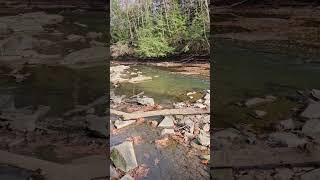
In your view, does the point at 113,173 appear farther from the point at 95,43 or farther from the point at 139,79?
the point at 95,43

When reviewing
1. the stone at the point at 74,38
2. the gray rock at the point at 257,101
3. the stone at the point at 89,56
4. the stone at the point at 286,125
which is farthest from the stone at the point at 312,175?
the stone at the point at 74,38

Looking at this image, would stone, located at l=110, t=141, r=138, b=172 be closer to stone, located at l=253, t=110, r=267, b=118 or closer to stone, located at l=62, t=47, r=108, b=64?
stone, located at l=62, t=47, r=108, b=64

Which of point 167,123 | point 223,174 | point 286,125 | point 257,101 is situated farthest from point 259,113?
point 167,123

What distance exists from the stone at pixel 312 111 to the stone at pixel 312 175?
1.30 ft

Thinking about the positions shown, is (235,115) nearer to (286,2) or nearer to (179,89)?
(179,89)

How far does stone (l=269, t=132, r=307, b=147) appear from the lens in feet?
10.8

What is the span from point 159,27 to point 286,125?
4.27 ft

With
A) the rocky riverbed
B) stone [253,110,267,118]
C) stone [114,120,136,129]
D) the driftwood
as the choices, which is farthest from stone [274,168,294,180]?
stone [114,120,136,129]

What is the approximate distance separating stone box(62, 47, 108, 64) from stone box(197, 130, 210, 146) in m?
0.97

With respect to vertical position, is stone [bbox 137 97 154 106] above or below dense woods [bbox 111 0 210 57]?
below

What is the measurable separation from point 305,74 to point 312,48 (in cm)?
21

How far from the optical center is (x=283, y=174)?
329 centimetres

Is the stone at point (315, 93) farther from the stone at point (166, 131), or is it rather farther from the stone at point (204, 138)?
the stone at point (166, 131)

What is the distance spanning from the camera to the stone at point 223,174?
337 cm
